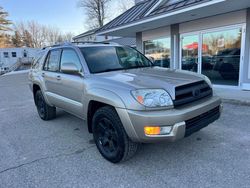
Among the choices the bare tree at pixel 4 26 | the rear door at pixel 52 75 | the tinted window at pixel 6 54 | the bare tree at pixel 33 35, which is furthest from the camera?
the bare tree at pixel 33 35

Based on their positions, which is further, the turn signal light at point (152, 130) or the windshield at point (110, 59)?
the windshield at point (110, 59)

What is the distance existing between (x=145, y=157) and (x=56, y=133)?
86.9 inches

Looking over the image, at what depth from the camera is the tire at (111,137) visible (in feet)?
→ 8.72

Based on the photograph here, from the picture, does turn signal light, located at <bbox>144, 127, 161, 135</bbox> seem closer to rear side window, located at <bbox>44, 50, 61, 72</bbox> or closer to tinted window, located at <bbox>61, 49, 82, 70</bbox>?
tinted window, located at <bbox>61, 49, 82, 70</bbox>

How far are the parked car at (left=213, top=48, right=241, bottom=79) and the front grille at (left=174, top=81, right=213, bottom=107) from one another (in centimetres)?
541

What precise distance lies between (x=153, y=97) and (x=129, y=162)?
1159mm

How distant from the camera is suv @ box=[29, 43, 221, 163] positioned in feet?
7.89

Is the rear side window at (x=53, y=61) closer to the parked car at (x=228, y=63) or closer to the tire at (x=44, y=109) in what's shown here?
the tire at (x=44, y=109)

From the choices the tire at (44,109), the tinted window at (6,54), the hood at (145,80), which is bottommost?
the tire at (44,109)

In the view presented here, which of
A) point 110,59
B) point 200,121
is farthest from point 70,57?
point 200,121

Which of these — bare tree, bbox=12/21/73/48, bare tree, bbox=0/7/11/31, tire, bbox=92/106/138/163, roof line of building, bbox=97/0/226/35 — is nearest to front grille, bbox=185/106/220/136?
tire, bbox=92/106/138/163

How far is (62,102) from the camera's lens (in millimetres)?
3998

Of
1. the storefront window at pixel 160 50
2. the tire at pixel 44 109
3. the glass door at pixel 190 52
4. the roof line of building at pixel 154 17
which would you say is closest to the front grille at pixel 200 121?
the tire at pixel 44 109

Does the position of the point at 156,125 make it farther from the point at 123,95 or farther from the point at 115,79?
the point at 115,79
